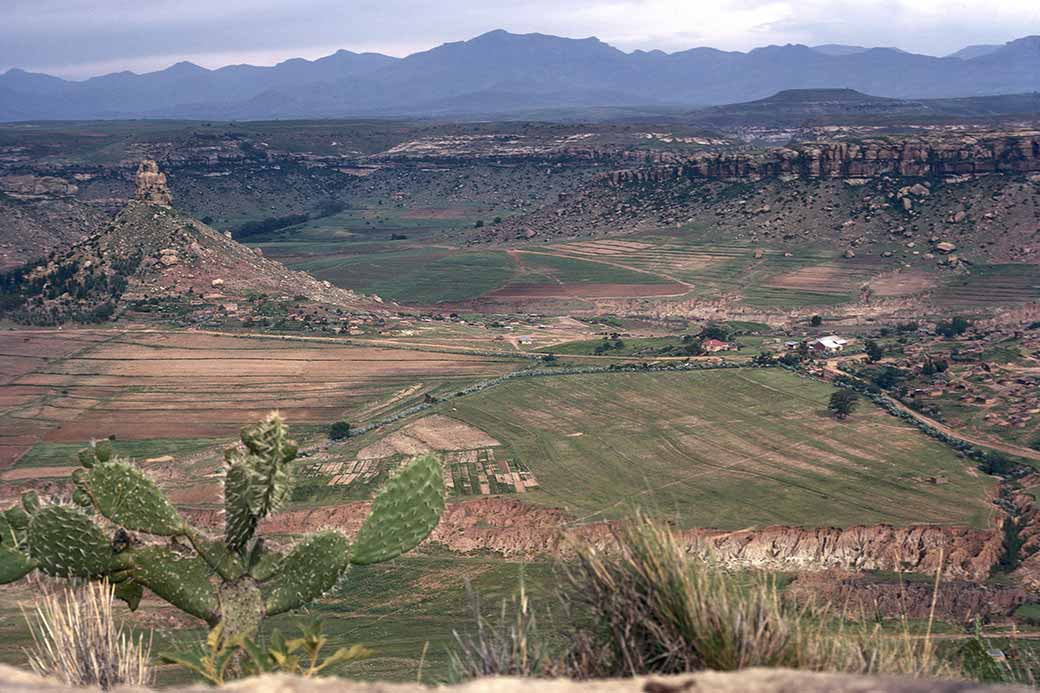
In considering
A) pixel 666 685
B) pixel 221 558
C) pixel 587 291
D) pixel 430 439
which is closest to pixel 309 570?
pixel 221 558

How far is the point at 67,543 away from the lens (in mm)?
9867

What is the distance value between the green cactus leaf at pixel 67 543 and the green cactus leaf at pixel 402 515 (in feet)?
7.88

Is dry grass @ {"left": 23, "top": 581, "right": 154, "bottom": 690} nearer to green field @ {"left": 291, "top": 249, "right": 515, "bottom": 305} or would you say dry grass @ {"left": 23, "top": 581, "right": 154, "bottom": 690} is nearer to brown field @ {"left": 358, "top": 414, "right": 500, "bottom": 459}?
brown field @ {"left": 358, "top": 414, "right": 500, "bottom": 459}

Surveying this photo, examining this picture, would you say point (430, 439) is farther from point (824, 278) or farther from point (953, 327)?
point (824, 278)

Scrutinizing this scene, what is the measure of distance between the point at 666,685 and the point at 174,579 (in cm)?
553

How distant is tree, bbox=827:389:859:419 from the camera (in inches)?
1647

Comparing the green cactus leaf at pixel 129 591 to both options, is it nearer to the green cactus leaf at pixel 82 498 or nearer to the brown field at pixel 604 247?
the green cactus leaf at pixel 82 498

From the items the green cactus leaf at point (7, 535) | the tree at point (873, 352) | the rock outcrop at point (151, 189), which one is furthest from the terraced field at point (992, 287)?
the green cactus leaf at point (7, 535)

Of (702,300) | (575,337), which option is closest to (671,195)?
(702,300)

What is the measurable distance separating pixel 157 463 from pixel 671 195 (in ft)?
243

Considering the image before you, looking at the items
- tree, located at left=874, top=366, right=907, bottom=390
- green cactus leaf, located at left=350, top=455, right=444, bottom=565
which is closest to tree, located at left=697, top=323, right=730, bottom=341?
tree, located at left=874, top=366, right=907, bottom=390

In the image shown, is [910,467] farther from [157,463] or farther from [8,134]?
[8,134]

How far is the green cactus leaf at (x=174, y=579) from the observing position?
33.3ft

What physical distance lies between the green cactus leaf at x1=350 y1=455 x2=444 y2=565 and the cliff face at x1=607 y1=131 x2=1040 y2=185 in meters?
87.4
